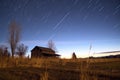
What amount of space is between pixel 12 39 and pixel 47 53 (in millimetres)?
9715

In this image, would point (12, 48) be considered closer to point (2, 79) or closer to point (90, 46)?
point (2, 79)

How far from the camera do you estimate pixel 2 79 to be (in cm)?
646

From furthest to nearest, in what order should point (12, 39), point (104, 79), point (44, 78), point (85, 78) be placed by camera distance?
1. point (12, 39)
2. point (104, 79)
3. point (44, 78)
4. point (85, 78)

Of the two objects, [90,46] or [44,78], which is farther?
[44,78]

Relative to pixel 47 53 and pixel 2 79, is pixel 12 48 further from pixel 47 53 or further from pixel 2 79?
pixel 2 79

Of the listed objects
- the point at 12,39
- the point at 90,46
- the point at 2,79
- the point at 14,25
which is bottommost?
the point at 2,79

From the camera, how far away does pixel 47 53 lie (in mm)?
44656

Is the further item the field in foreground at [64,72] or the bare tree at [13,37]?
the bare tree at [13,37]

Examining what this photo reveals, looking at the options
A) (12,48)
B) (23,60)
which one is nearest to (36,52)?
(12,48)

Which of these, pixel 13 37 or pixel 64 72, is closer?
pixel 64 72

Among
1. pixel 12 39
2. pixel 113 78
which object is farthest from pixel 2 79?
pixel 12 39

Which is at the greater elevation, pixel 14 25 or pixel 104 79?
pixel 14 25

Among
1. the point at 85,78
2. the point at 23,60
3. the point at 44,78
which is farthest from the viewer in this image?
the point at 23,60

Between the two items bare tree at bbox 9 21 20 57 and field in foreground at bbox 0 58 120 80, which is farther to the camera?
bare tree at bbox 9 21 20 57
